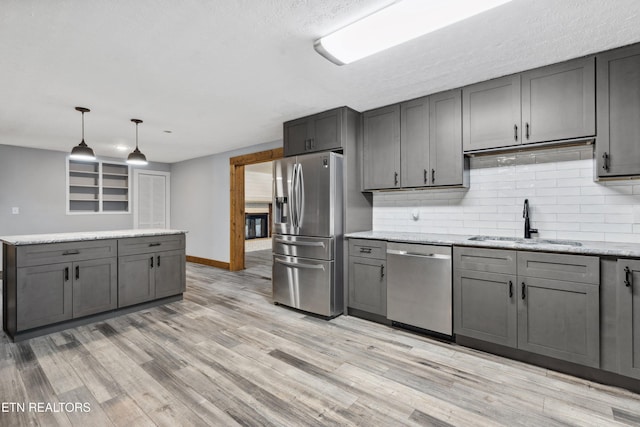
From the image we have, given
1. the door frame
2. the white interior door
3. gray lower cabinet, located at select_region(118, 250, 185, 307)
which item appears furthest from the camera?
the white interior door

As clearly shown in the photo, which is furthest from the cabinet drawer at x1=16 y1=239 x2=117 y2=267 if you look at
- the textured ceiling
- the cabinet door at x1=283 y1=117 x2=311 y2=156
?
the cabinet door at x1=283 y1=117 x2=311 y2=156

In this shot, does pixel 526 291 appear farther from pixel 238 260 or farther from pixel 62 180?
pixel 62 180

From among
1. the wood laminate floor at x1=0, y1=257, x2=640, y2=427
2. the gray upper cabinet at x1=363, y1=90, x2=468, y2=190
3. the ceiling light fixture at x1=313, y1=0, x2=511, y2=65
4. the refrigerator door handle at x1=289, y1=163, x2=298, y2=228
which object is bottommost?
the wood laminate floor at x1=0, y1=257, x2=640, y2=427

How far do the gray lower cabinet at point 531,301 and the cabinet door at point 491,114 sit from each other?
1.01 m

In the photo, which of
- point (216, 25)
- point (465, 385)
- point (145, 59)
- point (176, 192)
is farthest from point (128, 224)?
point (465, 385)

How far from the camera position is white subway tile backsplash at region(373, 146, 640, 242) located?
8.21 feet

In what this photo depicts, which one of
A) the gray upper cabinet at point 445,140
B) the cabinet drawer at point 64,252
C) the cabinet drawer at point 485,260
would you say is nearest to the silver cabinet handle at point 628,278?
the cabinet drawer at point 485,260

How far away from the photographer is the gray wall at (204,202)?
6.13 m

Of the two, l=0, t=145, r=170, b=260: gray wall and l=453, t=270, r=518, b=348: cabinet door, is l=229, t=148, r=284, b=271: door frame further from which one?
l=453, t=270, r=518, b=348: cabinet door

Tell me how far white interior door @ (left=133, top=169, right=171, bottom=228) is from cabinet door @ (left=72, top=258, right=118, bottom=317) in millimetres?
4233

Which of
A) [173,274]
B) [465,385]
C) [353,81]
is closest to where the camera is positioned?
[465,385]

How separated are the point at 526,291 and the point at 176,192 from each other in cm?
724

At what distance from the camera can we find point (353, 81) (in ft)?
9.19

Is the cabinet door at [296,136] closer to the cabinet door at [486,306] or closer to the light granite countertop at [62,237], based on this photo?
the light granite countertop at [62,237]
